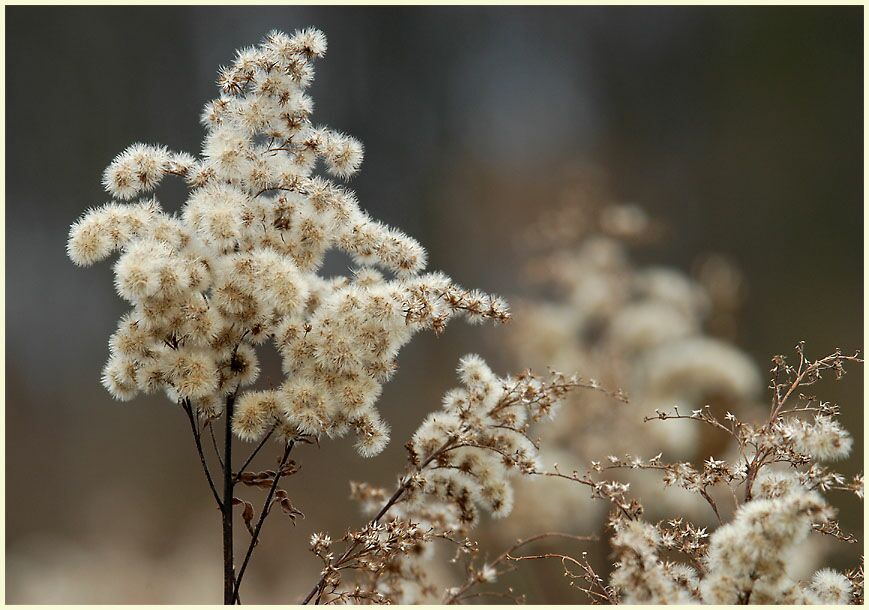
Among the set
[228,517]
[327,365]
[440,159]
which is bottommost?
[228,517]

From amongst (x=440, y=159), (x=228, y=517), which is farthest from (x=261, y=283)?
(x=440, y=159)

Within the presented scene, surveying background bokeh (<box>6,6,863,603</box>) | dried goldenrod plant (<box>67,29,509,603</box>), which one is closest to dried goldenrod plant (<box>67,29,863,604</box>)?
dried goldenrod plant (<box>67,29,509,603</box>)

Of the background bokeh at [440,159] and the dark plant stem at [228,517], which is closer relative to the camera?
the dark plant stem at [228,517]

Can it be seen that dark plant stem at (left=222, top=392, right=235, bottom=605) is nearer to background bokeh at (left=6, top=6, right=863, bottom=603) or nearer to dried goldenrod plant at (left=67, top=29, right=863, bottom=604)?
dried goldenrod plant at (left=67, top=29, right=863, bottom=604)

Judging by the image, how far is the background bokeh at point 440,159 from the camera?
10.5ft

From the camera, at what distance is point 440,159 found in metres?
3.76

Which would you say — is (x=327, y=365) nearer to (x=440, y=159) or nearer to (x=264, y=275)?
(x=264, y=275)

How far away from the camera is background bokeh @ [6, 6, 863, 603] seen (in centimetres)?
319

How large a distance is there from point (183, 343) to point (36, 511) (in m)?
2.59

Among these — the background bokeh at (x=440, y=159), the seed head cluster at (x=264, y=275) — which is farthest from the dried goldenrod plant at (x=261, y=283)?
the background bokeh at (x=440, y=159)

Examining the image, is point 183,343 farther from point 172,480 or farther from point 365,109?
point 365,109

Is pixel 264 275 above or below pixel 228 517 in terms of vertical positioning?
above

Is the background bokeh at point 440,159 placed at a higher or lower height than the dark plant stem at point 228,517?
higher

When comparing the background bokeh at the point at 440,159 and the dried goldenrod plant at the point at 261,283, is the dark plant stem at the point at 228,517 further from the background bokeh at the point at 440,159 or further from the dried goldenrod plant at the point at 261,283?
the background bokeh at the point at 440,159
